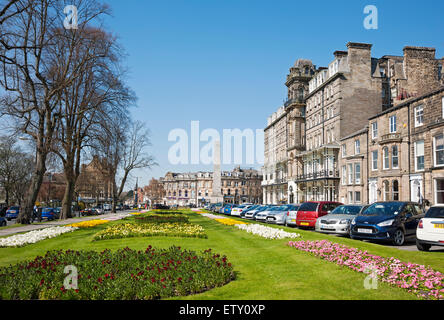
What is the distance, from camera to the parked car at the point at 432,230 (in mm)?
12609

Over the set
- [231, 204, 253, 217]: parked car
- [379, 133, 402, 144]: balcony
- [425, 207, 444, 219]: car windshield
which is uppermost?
[379, 133, 402, 144]: balcony

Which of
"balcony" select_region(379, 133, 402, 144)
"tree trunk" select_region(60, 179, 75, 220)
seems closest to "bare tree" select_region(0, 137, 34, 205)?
"tree trunk" select_region(60, 179, 75, 220)

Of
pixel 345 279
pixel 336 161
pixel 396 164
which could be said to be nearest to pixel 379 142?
pixel 396 164

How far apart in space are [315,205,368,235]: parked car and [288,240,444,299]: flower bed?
7.15 meters

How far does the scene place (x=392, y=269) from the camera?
8.52 meters

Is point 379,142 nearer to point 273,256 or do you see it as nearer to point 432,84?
point 432,84

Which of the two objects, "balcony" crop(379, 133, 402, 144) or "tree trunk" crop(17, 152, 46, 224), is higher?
"balcony" crop(379, 133, 402, 144)

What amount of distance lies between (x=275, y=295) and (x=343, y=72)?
46.3 metres

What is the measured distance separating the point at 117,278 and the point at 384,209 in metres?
12.7

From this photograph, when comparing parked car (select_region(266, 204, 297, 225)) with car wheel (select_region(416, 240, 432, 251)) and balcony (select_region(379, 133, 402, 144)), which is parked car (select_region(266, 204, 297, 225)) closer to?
balcony (select_region(379, 133, 402, 144))

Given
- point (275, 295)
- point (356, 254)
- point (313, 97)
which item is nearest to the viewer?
point (275, 295)

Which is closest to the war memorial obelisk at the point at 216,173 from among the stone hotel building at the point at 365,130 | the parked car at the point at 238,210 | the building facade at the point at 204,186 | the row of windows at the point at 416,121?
the stone hotel building at the point at 365,130

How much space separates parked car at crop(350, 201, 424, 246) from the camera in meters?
15.2
